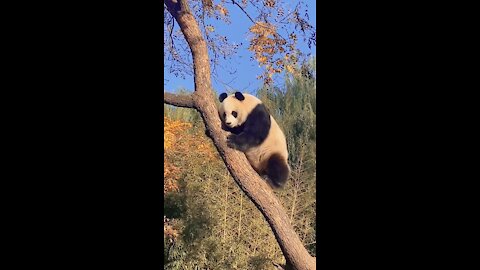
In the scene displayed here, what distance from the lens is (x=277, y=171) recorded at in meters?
2.96

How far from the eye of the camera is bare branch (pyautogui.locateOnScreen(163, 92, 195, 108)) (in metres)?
2.97

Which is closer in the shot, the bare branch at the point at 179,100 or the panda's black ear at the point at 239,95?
the panda's black ear at the point at 239,95

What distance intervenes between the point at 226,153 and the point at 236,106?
0.25 m

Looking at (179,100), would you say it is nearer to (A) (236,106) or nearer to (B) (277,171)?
(A) (236,106)

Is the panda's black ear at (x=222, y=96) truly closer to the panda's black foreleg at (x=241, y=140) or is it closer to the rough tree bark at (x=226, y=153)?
the rough tree bark at (x=226, y=153)

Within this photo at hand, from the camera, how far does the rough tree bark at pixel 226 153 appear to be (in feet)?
9.50

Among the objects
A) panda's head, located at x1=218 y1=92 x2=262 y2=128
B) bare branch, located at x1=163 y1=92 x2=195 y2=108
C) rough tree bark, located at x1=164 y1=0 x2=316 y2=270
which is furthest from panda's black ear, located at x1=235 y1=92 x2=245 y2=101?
bare branch, located at x1=163 y1=92 x2=195 y2=108

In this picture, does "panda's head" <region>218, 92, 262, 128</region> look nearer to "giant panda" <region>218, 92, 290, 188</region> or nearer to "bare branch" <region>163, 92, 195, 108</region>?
"giant panda" <region>218, 92, 290, 188</region>

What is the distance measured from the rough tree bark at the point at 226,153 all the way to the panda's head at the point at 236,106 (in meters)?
0.05

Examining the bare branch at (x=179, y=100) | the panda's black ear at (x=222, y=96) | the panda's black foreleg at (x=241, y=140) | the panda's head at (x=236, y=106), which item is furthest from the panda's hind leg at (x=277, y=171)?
the bare branch at (x=179, y=100)
